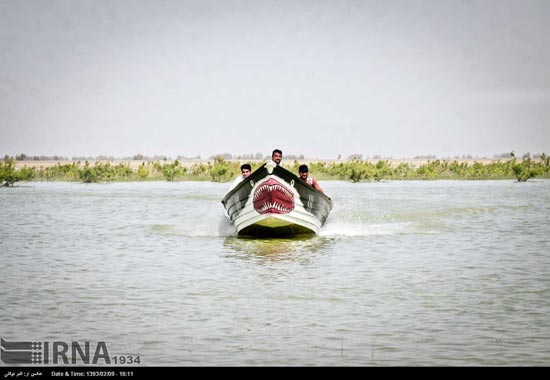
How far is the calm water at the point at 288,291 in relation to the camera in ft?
26.6

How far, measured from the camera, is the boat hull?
55.8ft

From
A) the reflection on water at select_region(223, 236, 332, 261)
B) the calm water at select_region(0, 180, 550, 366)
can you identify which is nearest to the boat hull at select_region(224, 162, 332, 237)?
the reflection on water at select_region(223, 236, 332, 261)

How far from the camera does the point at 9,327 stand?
8977 mm

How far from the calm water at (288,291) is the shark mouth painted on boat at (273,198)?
84 cm

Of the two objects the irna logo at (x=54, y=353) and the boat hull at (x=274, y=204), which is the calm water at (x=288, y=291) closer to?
the irna logo at (x=54, y=353)

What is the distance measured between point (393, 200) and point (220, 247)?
16.0m

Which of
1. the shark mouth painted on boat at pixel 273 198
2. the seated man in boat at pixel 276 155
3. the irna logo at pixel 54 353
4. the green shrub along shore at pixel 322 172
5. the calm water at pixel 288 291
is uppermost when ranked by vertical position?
the green shrub along shore at pixel 322 172

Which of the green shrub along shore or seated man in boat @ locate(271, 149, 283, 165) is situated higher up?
the green shrub along shore

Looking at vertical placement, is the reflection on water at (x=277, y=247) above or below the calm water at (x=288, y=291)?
above

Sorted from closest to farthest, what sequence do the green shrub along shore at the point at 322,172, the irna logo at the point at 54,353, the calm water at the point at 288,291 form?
the irna logo at the point at 54,353 < the calm water at the point at 288,291 < the green shrub along shore at the point at 322,172

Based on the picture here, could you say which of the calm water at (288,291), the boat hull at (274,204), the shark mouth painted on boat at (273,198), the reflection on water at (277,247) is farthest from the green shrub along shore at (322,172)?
the shark mouth painted on boat at (273,198)

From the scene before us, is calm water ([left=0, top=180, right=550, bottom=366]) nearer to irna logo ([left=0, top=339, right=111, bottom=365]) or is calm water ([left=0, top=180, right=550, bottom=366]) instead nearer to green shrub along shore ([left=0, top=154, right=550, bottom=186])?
irna logo ([left=0, top=339, right=111, bottom=365])

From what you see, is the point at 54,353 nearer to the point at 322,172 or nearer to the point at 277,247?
the point at 277,247

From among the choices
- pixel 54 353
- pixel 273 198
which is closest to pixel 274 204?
pixel 273 198
